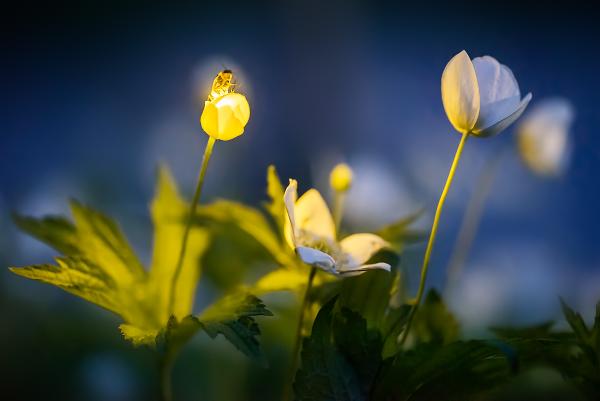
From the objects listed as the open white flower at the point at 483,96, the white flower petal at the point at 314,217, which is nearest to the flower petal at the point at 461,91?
the open white flower at the point at 483,96

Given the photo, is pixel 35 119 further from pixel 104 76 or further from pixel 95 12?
pixel 95 12

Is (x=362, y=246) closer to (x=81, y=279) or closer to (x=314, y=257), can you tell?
(x=314, y=257)

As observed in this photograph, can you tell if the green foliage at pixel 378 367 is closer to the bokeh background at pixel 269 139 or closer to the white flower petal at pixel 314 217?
the white flower petal at pixel 314 217

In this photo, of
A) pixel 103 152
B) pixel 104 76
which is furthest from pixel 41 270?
pixel 104 76

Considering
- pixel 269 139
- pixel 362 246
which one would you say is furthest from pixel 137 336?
pixel 269 139

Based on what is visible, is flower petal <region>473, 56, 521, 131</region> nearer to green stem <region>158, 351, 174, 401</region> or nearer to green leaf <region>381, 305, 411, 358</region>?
green leaf <region>381, 305, 411, 358</region>

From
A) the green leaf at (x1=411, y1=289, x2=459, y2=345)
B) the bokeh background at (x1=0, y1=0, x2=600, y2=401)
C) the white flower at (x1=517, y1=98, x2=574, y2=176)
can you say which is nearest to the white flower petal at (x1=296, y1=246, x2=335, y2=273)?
the green leaf at (x1=411, y1=289, x2=459, y2=345)
